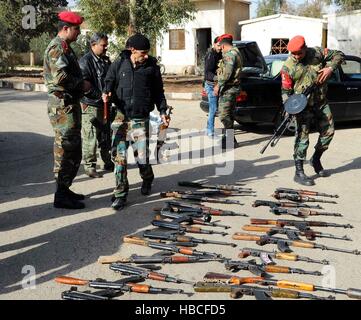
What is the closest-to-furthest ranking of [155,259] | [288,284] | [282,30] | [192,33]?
[288,284] < [155,259] < [282,30] < [192,33]

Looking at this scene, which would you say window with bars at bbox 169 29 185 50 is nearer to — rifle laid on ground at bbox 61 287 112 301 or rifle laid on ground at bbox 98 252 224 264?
rifle laid on ground at bbox 98 252 224 264

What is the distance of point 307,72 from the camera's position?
6.05 metres

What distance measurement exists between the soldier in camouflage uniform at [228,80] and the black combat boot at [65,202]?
335 cm

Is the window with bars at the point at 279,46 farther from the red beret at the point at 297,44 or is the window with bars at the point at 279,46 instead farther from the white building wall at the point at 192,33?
the red beret at the point at 297,44

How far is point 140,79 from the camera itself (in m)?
5.21

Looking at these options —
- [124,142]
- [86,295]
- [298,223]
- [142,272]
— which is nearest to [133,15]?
[124,142]

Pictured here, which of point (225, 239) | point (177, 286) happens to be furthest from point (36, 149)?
point (177, 286)

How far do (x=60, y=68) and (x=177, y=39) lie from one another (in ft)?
68.8

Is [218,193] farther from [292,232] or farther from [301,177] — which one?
[292,232]

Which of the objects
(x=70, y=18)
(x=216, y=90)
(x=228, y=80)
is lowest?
(x=216, y=90)

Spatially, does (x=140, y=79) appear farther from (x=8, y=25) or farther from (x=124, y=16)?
(x=8, y=25)

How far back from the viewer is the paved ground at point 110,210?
3.80m

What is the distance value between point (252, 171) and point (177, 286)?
353cm
